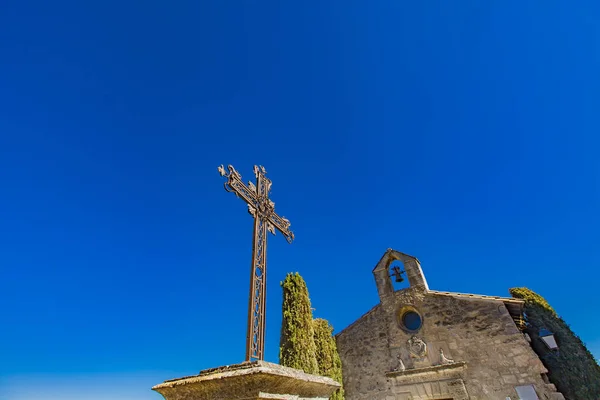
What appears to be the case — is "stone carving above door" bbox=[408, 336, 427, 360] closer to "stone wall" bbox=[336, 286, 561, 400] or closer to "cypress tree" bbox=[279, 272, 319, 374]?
"stone wall" bbox=[336, 286, 561, 400]

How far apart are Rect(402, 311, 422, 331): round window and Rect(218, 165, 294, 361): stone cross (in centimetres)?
836

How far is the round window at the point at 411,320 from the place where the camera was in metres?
10.8

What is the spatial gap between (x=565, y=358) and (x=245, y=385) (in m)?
10.8

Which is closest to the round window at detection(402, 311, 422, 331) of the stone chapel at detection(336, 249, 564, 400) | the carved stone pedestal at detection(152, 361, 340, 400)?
the stone chapel at detection(336, 249, 564, 400)

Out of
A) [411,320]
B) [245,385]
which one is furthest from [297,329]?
[245,385]

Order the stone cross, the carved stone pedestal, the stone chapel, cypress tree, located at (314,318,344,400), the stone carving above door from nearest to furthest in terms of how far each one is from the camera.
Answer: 1. the carved stone pedestal
2. the stone cross
3. the stone chapel
4. the stone carving above door
5. cypress tree, located at (314,318,344,400)

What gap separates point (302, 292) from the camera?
28.5ft

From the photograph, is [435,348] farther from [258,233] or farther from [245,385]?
[245,385]

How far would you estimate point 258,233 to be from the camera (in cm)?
386

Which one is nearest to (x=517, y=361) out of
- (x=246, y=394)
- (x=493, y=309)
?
(x=493, y=309)

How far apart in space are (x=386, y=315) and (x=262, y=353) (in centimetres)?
943

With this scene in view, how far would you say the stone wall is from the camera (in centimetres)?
881

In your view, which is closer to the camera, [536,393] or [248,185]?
[248,185]

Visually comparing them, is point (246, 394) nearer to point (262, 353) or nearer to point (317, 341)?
point (262, 353)
